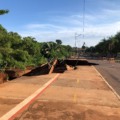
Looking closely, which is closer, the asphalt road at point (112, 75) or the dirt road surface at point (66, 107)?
the dirt road surface at point (66, 107)

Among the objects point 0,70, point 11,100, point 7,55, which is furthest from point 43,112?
point 0,70

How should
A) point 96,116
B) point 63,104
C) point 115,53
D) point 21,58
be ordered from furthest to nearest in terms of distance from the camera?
point 115,53 < point 21,58 < point 63,104 < point 96,116

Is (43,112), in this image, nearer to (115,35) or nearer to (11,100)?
(11,100)

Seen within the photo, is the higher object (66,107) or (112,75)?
(66,107)

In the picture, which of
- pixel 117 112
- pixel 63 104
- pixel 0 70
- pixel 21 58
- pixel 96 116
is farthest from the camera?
pixel 0 70

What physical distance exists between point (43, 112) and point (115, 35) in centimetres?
13950

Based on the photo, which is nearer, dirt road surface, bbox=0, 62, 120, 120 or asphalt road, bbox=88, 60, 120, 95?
dirt road surface, bbox=0, 62, 120, 120

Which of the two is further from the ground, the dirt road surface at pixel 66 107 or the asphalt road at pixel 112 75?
the dirt road surface at pixel 66 107

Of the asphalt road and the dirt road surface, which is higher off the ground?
the dirt road surface

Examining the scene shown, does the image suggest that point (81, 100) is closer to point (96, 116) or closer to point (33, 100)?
point (33, 100)

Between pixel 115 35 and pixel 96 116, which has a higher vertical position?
pixel 115 35

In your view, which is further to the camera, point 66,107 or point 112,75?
point 112,75

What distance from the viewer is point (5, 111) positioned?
12.2m

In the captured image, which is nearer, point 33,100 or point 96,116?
point 96,116
